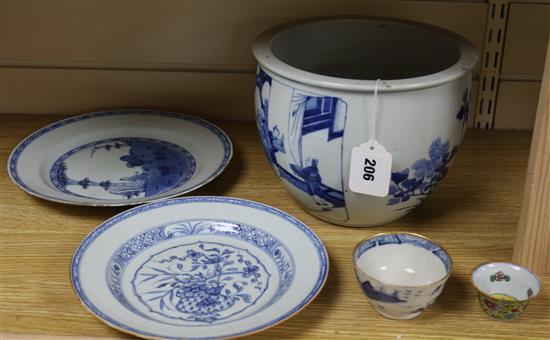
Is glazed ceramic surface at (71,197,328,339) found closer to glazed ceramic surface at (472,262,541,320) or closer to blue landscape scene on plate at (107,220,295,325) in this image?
blue landscape scene on plate at (107,220,295,325)

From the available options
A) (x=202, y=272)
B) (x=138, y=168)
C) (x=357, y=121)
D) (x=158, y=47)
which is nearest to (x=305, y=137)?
(x=357, y=121)

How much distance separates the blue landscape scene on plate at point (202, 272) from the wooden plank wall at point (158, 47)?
0.30 m

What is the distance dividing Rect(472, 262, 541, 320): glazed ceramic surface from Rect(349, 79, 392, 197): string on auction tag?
11 cm

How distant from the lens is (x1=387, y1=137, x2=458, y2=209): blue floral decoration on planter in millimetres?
689

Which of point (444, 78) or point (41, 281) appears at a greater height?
point (444, 78)

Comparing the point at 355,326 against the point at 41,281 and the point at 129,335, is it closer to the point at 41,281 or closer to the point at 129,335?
the point at 129,335

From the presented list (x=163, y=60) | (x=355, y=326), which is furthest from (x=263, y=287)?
(x=163, y=60)

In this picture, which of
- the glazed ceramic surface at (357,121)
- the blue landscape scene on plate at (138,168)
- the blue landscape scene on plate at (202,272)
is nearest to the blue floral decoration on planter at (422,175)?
the glazed ceramic surface at (357,121)

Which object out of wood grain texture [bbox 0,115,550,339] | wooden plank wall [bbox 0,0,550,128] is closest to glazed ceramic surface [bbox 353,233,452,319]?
wood grain texture [bbox 0,115,550,339]

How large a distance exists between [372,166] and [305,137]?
7 cm

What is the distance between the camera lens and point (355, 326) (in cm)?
64

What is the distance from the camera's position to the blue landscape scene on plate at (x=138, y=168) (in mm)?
832

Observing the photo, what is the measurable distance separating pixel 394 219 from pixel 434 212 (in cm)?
7

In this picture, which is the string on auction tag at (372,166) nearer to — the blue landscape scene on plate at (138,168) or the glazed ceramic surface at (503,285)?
the glazed ceramic surface at (503,285)
